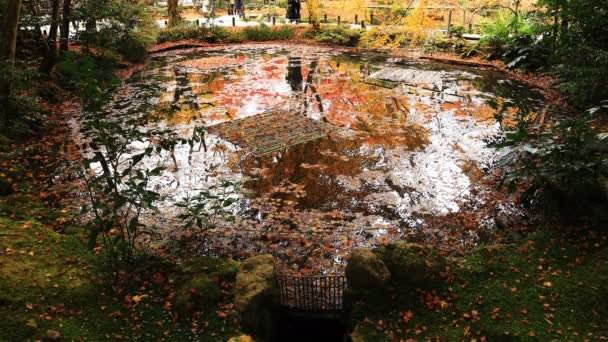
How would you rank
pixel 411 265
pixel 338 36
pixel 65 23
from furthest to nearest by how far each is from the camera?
pixel 338 36 → pixel 65 23 → pixel 411 265

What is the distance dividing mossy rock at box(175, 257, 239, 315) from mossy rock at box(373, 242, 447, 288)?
76.4 inches

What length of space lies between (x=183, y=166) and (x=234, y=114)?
12.8 ft

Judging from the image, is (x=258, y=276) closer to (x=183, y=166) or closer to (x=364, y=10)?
(x=183, y=166)

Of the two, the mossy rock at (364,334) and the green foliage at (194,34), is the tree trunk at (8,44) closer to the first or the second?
the mossy rock at (364,334)

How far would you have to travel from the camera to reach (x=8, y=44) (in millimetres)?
9961

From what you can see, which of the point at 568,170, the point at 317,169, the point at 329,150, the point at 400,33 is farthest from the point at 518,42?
the point at 568,170

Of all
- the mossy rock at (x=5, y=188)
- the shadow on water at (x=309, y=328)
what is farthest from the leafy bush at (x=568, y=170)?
the mossy rock at (x=5, y=188)

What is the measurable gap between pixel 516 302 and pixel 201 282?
3.65 meters

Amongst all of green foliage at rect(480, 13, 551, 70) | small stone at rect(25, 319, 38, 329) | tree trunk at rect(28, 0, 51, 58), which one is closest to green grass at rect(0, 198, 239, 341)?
small stone at rect(25, 319, 38, 329)

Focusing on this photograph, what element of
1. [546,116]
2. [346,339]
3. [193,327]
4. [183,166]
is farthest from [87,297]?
[546,116]

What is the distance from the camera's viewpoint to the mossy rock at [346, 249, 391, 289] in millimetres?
5368

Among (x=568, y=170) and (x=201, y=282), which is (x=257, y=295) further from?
(x=568, y=170)

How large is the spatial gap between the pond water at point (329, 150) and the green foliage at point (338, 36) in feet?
18.3

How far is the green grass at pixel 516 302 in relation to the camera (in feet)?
16.0
